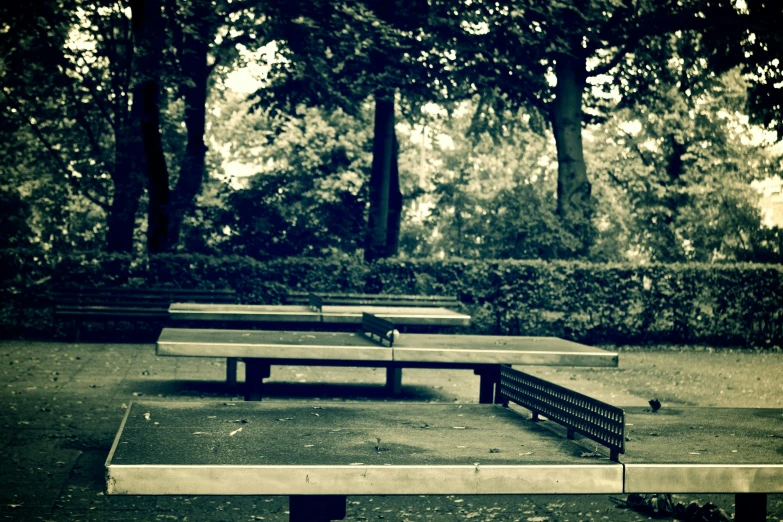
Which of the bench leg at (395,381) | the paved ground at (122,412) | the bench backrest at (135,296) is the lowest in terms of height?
the paved ground at (122,412)

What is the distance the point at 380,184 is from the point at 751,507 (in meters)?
17.0

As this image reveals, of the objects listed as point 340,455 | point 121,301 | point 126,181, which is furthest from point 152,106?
point 340,455

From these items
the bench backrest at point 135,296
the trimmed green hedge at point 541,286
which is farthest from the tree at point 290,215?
the bench backrest at point 135,296

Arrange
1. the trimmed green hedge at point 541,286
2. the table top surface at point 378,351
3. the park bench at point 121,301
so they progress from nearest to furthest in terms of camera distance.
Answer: the table top surface at point 378,351
the park bench at point 121,301
the trimmed green hedge at point 541,286

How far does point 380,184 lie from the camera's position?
69.5ft

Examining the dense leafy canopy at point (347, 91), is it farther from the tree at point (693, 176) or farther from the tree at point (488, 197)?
the tree at point (693, 176)

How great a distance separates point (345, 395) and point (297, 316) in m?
2.09

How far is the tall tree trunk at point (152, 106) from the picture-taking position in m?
19.1

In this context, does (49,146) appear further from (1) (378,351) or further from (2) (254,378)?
(1) (378,351)

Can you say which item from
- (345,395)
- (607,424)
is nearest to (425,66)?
(345,395)

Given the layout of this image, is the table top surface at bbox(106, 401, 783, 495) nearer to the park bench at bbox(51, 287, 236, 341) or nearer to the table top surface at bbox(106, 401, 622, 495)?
the table top surface at bbox(106, 401, 622, 495)

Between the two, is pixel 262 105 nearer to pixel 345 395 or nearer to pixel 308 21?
pixel 308 21

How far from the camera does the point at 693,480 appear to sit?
4.24 meters

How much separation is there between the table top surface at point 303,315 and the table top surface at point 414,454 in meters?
7.71
